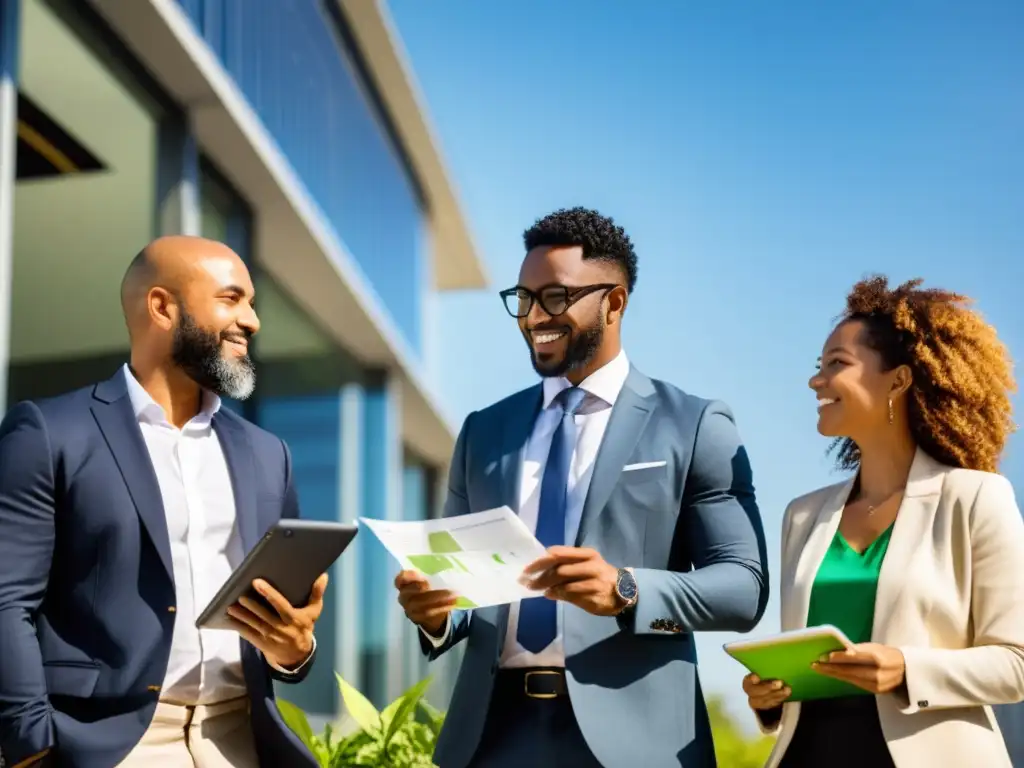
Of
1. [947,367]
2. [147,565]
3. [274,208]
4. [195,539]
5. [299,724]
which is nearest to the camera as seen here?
[147,565]

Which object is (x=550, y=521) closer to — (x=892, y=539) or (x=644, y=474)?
(x=644, y=474)

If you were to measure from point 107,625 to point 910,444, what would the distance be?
2.05 meters

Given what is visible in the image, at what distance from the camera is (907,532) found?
318cm

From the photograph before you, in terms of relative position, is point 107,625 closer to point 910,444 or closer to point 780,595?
point 780,595

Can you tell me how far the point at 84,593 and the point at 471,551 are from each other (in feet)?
2.90

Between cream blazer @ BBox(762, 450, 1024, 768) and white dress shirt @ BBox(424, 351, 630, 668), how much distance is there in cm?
61

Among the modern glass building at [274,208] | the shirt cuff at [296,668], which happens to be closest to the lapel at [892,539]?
the shirt cuff at [296,668]

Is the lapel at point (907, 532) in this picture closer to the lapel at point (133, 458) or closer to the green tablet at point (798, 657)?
the green tablet at point (798, 657)

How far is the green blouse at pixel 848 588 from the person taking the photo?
317 centimetres

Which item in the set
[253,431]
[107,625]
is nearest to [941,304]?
[253,431]

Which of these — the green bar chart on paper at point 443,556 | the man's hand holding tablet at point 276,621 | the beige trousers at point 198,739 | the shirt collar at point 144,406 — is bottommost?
the beige trousers at point 198,739

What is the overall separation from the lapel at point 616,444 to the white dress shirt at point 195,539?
2.80ft

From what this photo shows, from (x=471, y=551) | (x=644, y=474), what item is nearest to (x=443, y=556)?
(x=471, y=551)

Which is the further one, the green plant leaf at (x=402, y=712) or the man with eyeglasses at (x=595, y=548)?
the green plant leaf at (x=402, y=712)
